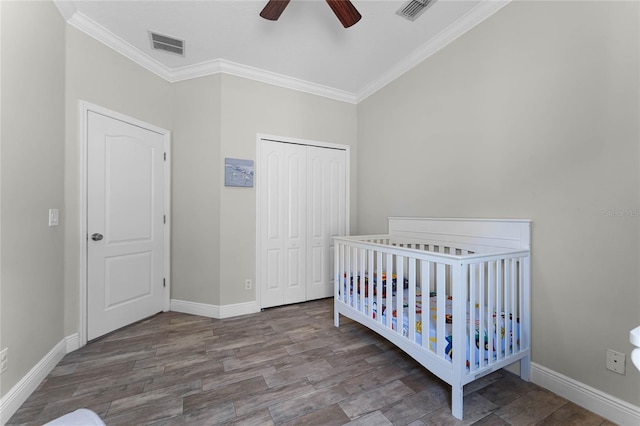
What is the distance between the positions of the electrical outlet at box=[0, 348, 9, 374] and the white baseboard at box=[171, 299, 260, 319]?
1.41 metres

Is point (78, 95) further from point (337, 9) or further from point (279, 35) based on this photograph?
point (337, 9)

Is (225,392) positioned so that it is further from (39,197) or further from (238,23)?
(238,23)

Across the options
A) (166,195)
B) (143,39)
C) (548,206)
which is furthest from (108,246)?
(548,206)

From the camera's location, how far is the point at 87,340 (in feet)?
7.00

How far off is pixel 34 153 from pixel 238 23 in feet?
5.53

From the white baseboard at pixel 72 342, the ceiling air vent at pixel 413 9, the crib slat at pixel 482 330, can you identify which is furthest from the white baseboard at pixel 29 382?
the ceiling air vent at pixel 413 9

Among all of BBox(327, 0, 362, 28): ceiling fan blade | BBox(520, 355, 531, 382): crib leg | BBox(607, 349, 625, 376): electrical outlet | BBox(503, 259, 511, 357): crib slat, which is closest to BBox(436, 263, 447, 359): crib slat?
BBox(503, 259, 511, 357): crib slat

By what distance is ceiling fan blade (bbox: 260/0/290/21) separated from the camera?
1.63 meters

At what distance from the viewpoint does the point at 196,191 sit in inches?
108

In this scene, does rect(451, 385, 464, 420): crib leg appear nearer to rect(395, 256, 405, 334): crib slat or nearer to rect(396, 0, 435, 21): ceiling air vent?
rect(395, 256, 405, 334): crib slat

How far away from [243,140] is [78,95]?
1.31 m

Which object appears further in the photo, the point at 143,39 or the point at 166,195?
the point at 166,195

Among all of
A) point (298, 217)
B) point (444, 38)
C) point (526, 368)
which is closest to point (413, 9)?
point (444, 38)

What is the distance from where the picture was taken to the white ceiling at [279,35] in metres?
1.95
